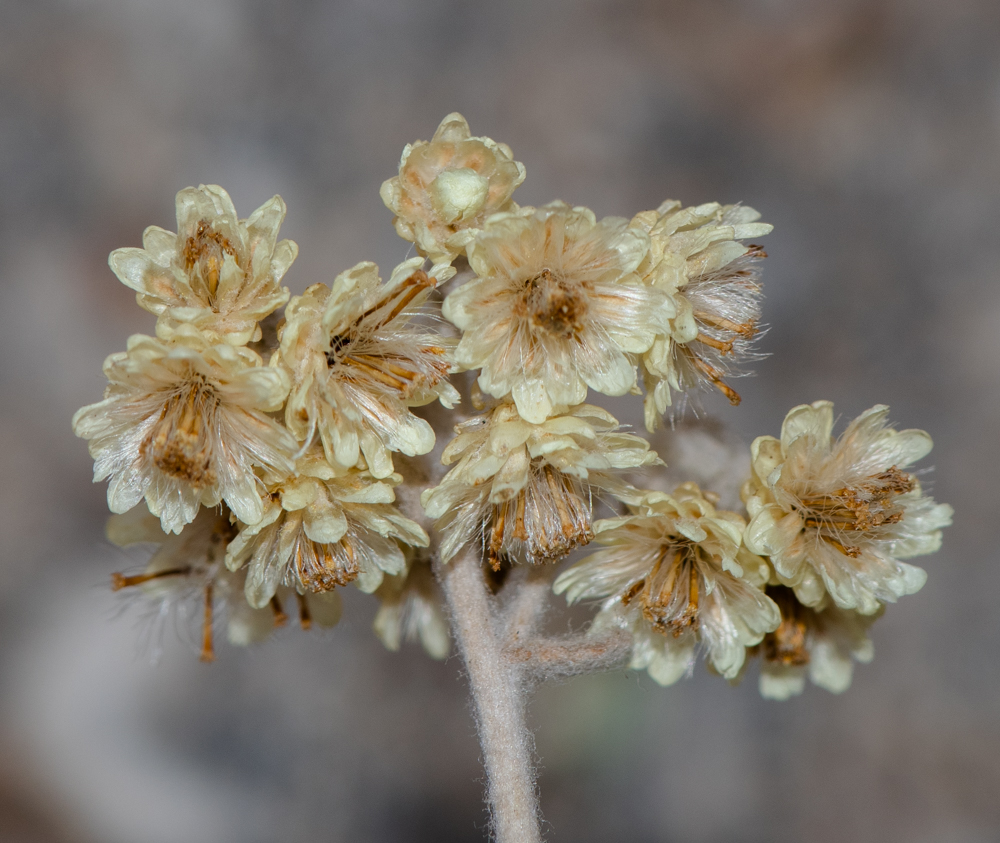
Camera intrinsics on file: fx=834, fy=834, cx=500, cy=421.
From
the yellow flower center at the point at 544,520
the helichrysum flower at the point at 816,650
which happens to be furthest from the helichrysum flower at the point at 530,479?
the helichrysum flower at the point at 816,650

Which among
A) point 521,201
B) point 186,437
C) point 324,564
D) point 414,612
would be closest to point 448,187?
point 186,437

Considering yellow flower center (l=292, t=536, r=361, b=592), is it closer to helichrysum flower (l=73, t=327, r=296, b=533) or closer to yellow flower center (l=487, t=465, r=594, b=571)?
helichrysum flower (l=73, t=327, r=296, b=533)

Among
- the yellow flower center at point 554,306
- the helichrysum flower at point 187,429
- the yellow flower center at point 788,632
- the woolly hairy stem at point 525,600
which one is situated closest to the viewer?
the helichrysum flower at point 187,429

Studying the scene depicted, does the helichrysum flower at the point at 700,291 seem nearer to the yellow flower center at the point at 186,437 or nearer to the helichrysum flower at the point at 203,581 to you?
the yellow flower center at the point at 186,437

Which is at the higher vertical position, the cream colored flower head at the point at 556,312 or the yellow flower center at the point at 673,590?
the cream colored flower head at the point at 556,312

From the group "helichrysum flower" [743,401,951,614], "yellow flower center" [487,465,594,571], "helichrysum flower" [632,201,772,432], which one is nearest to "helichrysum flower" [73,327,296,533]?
"yellow flower center" [487,465,594,571]

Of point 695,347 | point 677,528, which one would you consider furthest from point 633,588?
point 695,347
